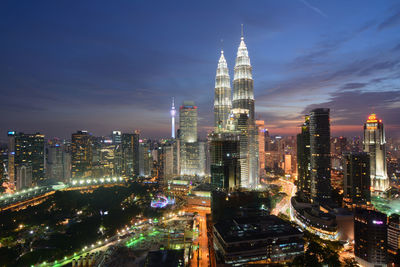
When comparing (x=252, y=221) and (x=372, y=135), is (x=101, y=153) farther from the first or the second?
(x=372, y=135)

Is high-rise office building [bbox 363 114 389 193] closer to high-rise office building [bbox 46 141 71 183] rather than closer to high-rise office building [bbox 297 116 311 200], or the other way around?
high-rise office building [bbox 297 116 311 200]

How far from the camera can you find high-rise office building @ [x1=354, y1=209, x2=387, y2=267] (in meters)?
19.5

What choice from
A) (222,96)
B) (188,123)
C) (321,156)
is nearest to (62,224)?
(188,123)

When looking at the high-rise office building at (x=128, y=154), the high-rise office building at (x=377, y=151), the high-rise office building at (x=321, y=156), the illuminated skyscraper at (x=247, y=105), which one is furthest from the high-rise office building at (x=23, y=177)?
the high-rise office building at (x=377, y=151)

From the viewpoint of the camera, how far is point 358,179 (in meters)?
36.4

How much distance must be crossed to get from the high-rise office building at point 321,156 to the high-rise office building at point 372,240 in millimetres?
16116

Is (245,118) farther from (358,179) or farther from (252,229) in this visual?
(252,229)

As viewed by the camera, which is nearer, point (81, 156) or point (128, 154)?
point (81, 156)

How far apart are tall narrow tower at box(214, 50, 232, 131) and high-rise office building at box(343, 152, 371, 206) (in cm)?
2772

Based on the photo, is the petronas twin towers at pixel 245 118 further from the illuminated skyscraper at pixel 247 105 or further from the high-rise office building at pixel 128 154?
the high-rise office building at pixel 128 154

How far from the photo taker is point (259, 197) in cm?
3086

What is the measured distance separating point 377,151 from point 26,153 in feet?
235

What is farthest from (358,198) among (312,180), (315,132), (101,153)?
(101,153)

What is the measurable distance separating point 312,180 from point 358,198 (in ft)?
22.6
